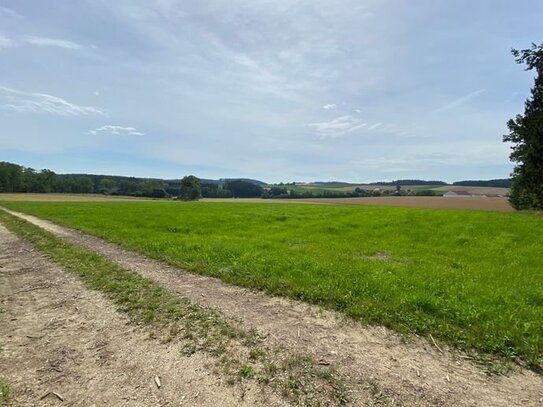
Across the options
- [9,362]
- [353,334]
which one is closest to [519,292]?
[353,334]

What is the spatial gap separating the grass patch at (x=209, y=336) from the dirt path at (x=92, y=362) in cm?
23

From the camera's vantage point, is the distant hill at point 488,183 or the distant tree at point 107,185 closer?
the distant hill at point 488,183

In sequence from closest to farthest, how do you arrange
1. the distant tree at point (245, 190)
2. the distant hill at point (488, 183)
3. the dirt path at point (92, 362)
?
the dirt path at point (92, 362), the distant hill at point (488, 183), the distant tree at point (245, 190)

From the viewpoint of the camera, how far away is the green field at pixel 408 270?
225 inches

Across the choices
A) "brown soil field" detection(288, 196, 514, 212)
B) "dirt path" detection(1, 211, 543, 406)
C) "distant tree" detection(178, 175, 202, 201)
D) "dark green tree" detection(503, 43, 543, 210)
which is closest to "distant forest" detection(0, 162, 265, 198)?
"distant tree" detection(178, 175, 202, 201)

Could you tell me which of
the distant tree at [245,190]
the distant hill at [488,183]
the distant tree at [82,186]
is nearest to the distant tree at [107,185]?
the distant tree at [82,186]

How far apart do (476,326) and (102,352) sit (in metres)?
5.78

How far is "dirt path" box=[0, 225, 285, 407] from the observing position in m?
3.83

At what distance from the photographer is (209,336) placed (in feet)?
17.1

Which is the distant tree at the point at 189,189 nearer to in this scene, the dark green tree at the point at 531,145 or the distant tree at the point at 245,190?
the distant tree at the point at 245,190

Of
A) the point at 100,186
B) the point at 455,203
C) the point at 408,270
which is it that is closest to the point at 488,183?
the point at 455,203

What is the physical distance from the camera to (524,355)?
4.75 m

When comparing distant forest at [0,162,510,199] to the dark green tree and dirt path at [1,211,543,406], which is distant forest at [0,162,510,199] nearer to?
the dark green tree

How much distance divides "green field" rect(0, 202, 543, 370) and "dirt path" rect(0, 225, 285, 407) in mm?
2958
